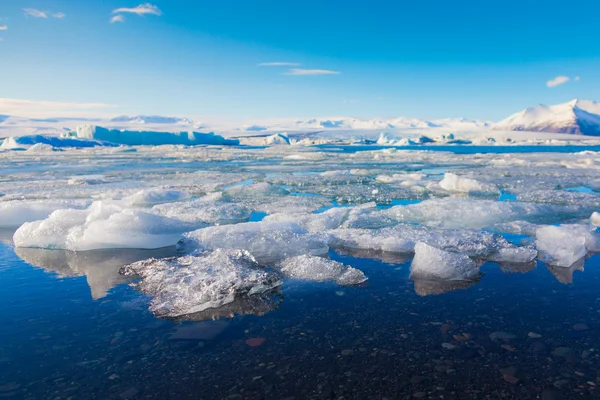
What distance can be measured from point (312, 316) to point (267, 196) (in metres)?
5.75

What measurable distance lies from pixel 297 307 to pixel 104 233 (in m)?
2.66

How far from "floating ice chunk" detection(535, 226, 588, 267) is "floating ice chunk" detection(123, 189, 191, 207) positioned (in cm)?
619

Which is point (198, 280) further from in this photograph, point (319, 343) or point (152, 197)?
point (152, 197)

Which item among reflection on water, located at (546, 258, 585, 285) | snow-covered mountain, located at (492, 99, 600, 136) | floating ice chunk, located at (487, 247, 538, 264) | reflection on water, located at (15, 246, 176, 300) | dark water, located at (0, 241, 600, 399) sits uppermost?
snow-covered mountain, located at (492, 99, 600, 136)

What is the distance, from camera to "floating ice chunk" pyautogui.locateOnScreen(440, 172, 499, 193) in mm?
9102

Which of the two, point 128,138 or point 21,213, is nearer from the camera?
point 21,213

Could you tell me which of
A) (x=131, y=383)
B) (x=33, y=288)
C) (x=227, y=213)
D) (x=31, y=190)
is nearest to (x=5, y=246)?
(x=33, y=288)

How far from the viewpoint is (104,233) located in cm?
466

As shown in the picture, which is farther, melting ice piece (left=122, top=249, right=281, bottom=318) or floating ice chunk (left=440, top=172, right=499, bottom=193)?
floating ice chunk (left=440, top=172, right=499, bottom=193)

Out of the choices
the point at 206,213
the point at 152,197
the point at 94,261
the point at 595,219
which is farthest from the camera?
the point at 152,197

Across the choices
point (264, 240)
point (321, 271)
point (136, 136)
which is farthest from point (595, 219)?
point (136, 136)

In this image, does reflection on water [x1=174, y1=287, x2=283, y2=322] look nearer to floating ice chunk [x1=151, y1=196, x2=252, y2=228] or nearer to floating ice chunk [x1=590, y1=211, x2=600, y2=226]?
floating ice chunk [x1=151, y1=196, x2=252, y2=228]

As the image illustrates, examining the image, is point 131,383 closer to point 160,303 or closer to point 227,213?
point 160,303

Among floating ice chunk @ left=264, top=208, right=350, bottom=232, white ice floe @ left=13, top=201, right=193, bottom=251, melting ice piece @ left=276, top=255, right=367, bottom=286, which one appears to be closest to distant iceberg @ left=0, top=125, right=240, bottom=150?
white ice floe @ left=13, top=201, right=193, bottom=251
